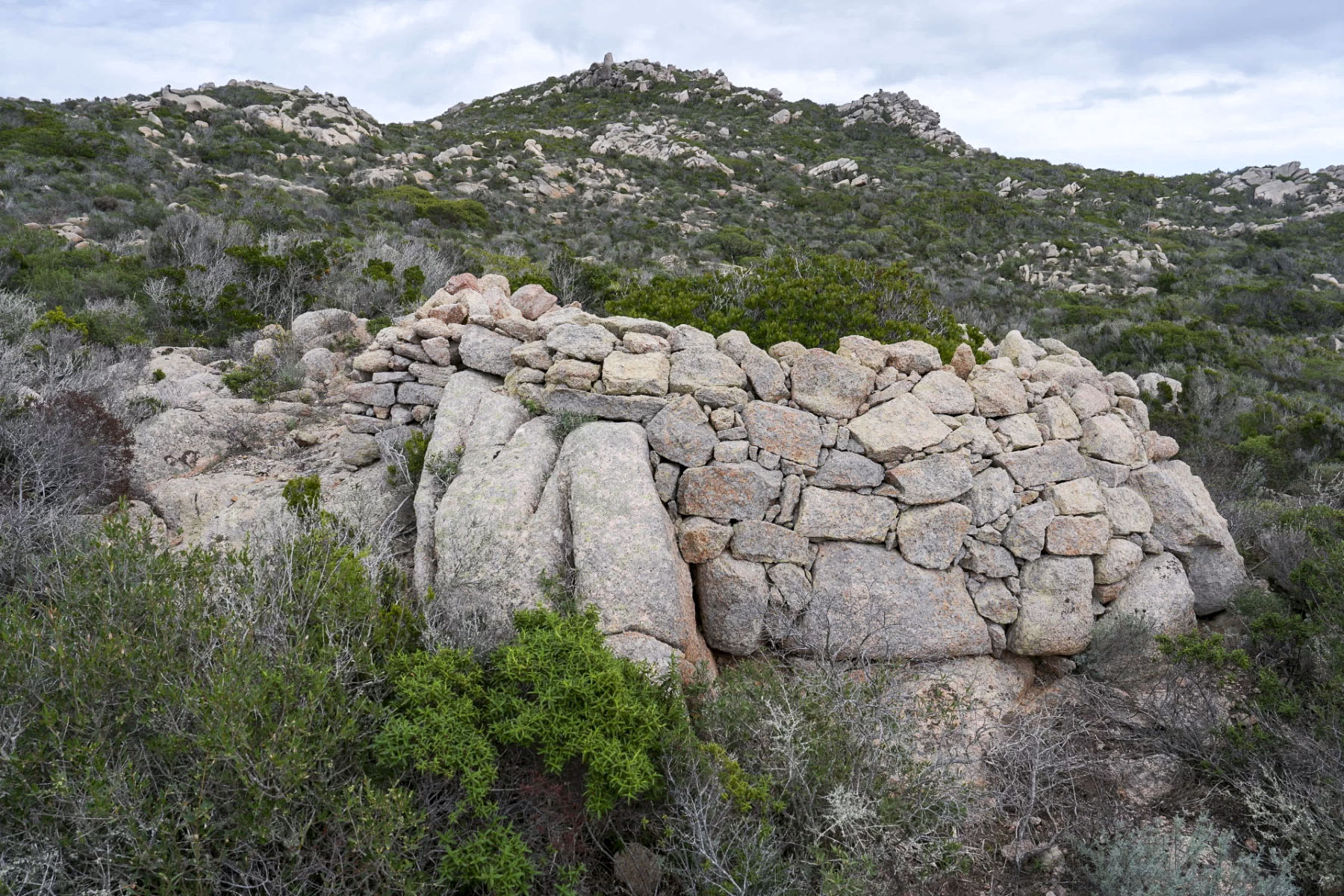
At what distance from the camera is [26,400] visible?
6.04 meters

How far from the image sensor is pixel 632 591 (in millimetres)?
4465

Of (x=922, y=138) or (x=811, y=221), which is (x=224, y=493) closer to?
(x=811, y=221)

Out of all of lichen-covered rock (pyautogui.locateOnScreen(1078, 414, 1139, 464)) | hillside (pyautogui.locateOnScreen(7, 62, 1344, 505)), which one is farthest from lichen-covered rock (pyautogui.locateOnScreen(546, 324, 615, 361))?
lichen-covered rock (pyautogui.locateOnScreen(1078, 414, 1139, 464))

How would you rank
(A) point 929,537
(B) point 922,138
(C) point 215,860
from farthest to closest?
(B) point 922,138 → (A) point 929,537 → (C) point 215,860

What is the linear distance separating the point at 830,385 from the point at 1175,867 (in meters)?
3.83

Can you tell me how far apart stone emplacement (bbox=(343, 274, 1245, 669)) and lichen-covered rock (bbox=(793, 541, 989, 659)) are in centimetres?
2

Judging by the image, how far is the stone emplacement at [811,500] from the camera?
4.92m

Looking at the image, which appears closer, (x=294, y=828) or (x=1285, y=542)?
(x=294, y=828)

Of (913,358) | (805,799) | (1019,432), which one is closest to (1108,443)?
(1019,432)

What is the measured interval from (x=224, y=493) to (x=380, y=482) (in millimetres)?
1428

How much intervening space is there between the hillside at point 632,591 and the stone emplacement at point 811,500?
4 cm

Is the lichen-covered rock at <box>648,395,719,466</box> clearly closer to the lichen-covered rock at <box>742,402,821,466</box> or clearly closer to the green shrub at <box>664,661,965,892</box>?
the lichen-covered rock at <box>742,402,821,466</box>

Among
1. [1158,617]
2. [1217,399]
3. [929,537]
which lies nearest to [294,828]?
[929,537]

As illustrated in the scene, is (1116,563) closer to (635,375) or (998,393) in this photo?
(998,393)
